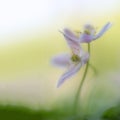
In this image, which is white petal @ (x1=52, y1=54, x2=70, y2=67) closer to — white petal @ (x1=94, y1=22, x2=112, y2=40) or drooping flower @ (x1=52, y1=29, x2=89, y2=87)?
drooping flower @ (x1=52, y1=29, x2=89, y2=87)

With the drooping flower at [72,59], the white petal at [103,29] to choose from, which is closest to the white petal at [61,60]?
the drooping flower at [72,59]

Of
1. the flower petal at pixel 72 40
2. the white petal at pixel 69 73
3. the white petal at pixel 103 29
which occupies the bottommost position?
the white petal at pixel 69 73

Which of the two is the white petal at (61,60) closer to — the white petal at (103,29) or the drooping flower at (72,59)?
the drooping flower at (72,59)

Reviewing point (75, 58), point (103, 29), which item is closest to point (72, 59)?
point (75, 58)

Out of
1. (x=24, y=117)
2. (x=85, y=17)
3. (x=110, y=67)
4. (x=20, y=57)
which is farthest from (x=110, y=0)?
(x=24, y=117)

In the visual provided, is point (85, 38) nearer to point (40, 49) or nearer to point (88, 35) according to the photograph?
point (88, 35)

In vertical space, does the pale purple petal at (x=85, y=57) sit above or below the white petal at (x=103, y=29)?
below

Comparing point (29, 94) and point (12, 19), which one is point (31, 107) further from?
point (12, 19)
